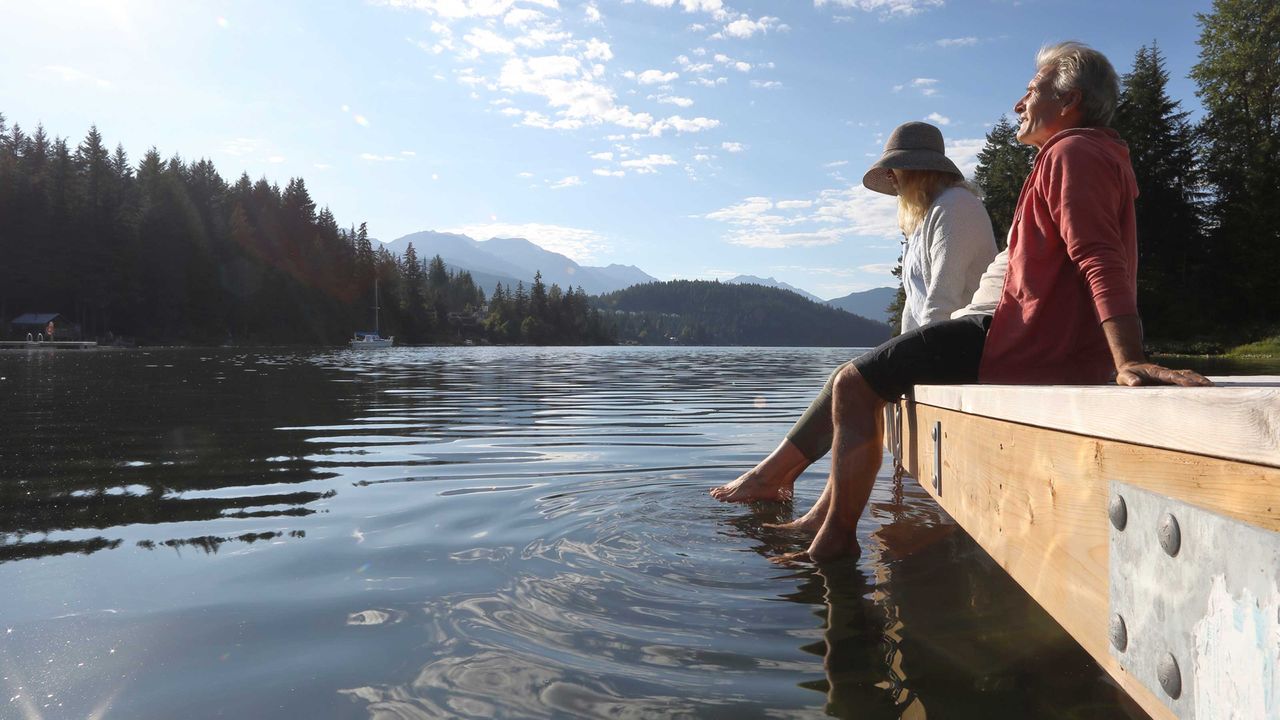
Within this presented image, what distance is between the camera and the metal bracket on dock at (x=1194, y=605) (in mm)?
1012

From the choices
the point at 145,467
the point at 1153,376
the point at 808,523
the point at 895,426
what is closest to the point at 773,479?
the point at 808,523

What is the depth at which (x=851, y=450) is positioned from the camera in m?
3.60

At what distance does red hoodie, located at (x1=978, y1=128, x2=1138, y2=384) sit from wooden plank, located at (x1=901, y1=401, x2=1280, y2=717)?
35 cm

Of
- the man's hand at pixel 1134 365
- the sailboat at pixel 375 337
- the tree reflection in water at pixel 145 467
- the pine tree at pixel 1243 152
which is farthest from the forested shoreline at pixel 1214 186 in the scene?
the sailboat at pixel 375 337

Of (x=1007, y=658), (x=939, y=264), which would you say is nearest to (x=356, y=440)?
(x=939, y=264)

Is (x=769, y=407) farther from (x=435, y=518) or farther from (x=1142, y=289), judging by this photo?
(x=1142, y=289)

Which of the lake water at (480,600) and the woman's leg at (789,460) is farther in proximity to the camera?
the woman's leg at (789,460)

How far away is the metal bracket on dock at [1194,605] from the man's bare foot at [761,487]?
3542mm

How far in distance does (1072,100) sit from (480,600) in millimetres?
2909

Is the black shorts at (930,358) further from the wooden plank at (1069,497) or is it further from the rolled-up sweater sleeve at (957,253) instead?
the rolled-up sweater sleeve at (957,253)

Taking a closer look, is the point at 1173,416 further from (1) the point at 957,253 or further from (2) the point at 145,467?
(2) the point at 145,467

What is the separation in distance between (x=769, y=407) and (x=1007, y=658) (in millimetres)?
10365

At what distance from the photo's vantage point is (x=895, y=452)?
4.43m

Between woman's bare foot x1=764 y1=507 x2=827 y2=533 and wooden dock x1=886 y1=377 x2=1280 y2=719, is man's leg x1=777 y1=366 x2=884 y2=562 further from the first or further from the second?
wooden dock x1=886 y1=377 x2=1280 y2=719
